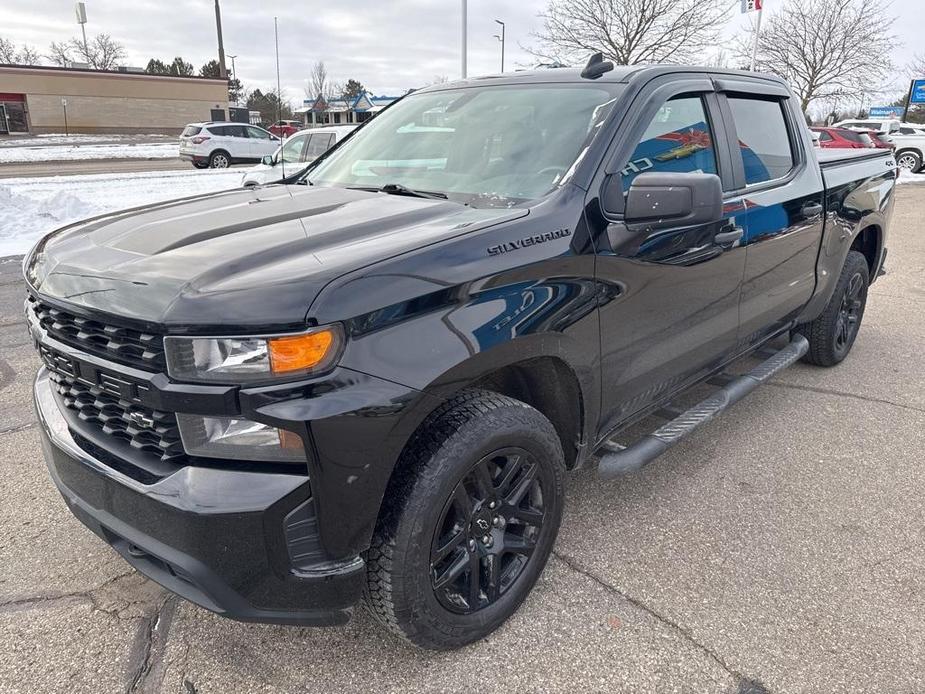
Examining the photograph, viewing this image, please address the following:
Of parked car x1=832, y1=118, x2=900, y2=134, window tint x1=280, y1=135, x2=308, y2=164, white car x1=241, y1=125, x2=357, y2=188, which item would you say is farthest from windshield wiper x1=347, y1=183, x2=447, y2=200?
parked car x1=832, y1=118, x2=900, y2=134

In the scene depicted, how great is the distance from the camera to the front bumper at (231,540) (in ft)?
5.72

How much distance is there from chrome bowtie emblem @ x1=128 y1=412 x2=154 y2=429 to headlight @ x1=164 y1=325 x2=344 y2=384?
0.19 metres

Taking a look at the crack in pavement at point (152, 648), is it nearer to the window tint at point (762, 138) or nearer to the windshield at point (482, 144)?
the windshield at point (482, 144)

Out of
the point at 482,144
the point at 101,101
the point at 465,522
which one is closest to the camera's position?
the point at 465,522

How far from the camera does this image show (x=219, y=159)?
2300cm

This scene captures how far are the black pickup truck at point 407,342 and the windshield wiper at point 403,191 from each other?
0.07 feet

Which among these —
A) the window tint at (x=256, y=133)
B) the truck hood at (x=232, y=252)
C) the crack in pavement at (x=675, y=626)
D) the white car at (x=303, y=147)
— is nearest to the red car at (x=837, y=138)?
the white car at (x=303, y=147)

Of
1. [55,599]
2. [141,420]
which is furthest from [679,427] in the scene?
[55,599]

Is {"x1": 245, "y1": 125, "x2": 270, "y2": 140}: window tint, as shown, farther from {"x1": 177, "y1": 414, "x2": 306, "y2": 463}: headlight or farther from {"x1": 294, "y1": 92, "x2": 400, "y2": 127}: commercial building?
{"x1": 294, "y1": 92, "x2": 400, "y2": 127}: commercial building

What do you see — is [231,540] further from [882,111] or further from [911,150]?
[882,111]

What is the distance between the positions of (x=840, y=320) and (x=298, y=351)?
4.35 metres

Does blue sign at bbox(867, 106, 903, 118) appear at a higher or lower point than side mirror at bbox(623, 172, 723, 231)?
higher

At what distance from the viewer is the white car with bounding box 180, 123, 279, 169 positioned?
73.8 feet

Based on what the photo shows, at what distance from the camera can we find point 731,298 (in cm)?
329
